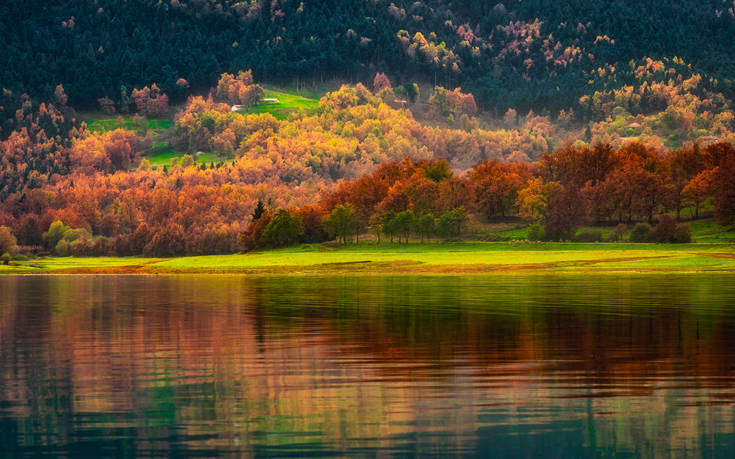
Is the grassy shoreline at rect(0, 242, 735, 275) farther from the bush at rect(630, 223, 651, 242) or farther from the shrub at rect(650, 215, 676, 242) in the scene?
the bush at rect(630, 223, 651, 242)

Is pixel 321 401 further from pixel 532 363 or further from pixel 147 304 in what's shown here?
pixel 147 304

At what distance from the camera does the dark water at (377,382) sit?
84.4 ft

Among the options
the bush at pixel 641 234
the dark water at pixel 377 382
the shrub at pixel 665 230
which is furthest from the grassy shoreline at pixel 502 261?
the dark water at pixel 377 382

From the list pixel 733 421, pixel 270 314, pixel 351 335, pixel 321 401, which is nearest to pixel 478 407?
pixel 321 401

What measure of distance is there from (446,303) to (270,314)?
595 inches

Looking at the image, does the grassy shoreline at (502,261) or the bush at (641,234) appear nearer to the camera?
the grassy shoreline at (502,261)

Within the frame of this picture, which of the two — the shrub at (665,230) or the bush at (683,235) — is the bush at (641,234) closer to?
the shrub at (665,230)

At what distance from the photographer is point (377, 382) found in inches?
1377

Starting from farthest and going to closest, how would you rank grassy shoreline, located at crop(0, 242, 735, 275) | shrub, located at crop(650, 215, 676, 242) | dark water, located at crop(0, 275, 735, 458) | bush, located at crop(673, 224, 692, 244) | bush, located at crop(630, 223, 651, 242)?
bush, located at crop(630, 223, 651, 242) < shrub, located at crop(650, 215, 676, 242) < bush, located at crop(673, 224, 692, 244) < grassy shoreline, located at crop(0, 242, 735, 275) < dark water, located at crop(0, 275, 735, 458)

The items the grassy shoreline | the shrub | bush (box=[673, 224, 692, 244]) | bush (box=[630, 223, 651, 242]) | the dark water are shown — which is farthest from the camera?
bush (box=[630, 223, 651, 242])

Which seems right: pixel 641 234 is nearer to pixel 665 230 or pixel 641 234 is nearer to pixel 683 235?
pixel 665 230

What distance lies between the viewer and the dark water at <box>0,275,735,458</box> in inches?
1013

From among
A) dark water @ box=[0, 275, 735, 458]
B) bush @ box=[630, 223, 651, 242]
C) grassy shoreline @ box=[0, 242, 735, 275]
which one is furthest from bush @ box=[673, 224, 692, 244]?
dark water @ box=[0, 275, 735, 458]

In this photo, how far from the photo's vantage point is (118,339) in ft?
170
